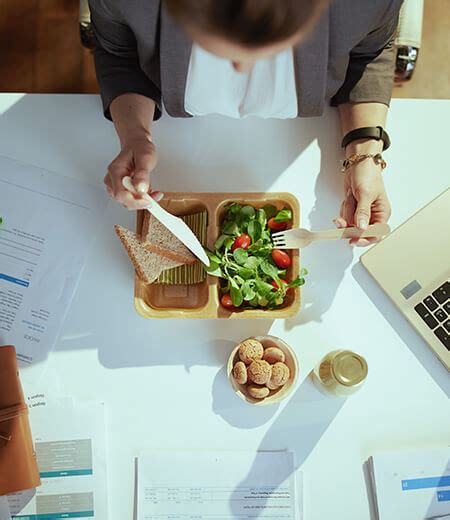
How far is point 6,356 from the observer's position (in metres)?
0.98

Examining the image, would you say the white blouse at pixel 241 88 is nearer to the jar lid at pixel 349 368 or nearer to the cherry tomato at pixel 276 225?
the cherry tomato at pixel 276 225

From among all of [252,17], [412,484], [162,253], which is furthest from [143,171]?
[412,484]

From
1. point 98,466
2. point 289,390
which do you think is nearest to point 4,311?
point 98,466

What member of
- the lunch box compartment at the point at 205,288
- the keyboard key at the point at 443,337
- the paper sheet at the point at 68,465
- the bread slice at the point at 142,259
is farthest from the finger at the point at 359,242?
the paper sheet at the point at 68,465

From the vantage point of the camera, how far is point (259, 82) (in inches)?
36.8

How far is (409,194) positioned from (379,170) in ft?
0.31

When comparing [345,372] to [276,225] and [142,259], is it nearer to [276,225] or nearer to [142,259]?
[276,225]

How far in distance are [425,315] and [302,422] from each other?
0.30 metres

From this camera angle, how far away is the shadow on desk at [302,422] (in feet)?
3.31

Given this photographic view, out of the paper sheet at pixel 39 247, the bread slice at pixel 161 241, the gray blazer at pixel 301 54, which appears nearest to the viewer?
the gray blazer at pixel 301 54

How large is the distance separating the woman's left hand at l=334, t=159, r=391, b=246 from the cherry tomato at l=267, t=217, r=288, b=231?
0.09m

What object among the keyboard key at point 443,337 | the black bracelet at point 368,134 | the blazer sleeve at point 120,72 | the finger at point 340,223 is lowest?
the keyboard key at point 443,337

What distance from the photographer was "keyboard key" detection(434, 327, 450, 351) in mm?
1007

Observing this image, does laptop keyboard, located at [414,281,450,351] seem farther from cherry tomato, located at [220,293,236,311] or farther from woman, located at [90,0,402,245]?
cherry tomato, located at [220,293,236,311]
